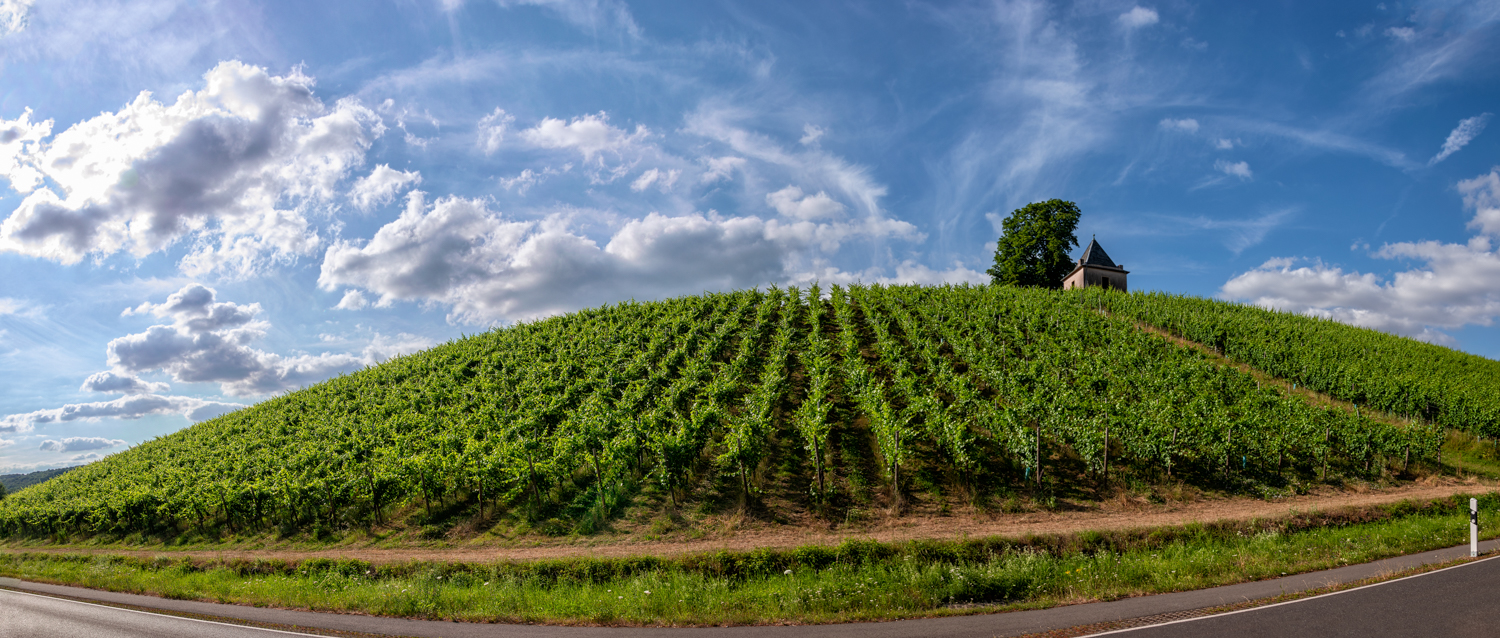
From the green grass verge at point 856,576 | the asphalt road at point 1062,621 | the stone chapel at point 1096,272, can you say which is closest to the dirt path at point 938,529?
the green grass verge at point 856,576

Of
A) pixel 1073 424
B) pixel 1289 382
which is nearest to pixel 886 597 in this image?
pixel 1073 424

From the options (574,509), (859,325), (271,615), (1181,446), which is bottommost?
(271,615)

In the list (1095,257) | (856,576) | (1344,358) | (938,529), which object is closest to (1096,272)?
(1095,257)

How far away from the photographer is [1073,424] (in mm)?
23266

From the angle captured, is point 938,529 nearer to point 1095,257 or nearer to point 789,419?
point 789,419

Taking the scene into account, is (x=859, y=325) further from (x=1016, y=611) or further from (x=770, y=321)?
(x=1016, y=611)

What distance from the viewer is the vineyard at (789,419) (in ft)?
72.5

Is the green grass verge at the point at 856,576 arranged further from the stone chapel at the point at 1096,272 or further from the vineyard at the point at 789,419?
the stone chapel at the point at 1096,272

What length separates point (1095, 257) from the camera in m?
63.4

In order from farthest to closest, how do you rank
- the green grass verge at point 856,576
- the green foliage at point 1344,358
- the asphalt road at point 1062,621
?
the green foliage at point 1344,358, the green grass verge at point 856,576, the asphalt road at point 1062,621

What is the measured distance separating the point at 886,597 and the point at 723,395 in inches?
625

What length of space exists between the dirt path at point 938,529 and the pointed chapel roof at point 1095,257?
4274 centimetres

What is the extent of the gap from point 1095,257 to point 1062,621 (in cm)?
6236

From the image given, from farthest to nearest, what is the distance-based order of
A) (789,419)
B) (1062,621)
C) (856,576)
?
(789,419) → (856,576) → (1062,621)
